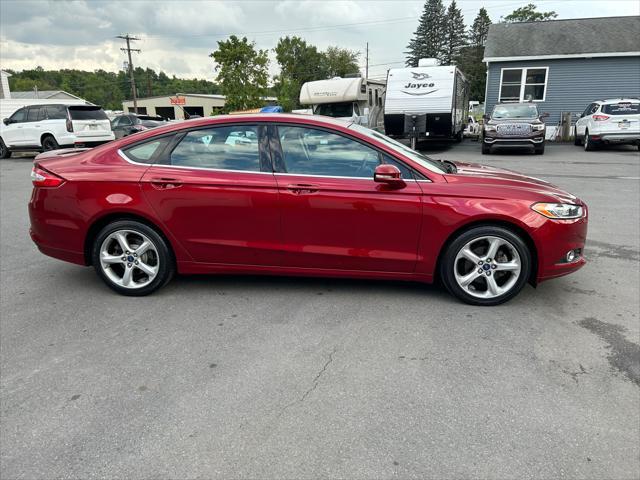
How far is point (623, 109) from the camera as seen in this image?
16.3 m

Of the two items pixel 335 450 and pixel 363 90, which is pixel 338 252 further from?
pixel 363 90

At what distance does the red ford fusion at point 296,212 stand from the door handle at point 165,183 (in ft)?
0.04

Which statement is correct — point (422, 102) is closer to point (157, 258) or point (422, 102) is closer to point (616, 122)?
point (616, 122)

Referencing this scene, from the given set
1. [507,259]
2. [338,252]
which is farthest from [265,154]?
[507,259]

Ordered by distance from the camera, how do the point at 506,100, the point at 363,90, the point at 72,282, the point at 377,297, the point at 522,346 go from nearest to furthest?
the point at 522,346 → the point at 377,297 → the point at 72,282 → the point at 363,90 → the point at 506,100

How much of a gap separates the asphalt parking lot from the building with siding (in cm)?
1974

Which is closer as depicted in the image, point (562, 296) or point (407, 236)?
point (407, 236)

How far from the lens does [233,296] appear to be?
4.39 meters

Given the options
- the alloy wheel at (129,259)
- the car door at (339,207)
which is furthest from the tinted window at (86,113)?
the car door at (339,207)

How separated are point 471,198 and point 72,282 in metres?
3.79

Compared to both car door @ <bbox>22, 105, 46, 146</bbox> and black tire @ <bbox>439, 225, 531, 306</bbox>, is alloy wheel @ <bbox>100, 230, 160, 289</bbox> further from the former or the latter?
car door @ <bbox>22, 105, 46, 146</bbox>

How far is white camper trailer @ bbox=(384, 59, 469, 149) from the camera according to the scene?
56.6ft

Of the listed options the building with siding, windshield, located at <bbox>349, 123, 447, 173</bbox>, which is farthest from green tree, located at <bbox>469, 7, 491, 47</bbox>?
windshield, located at <bbox>349, 123, 447, 173</bbox>

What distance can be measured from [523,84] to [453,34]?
60.6 meters
